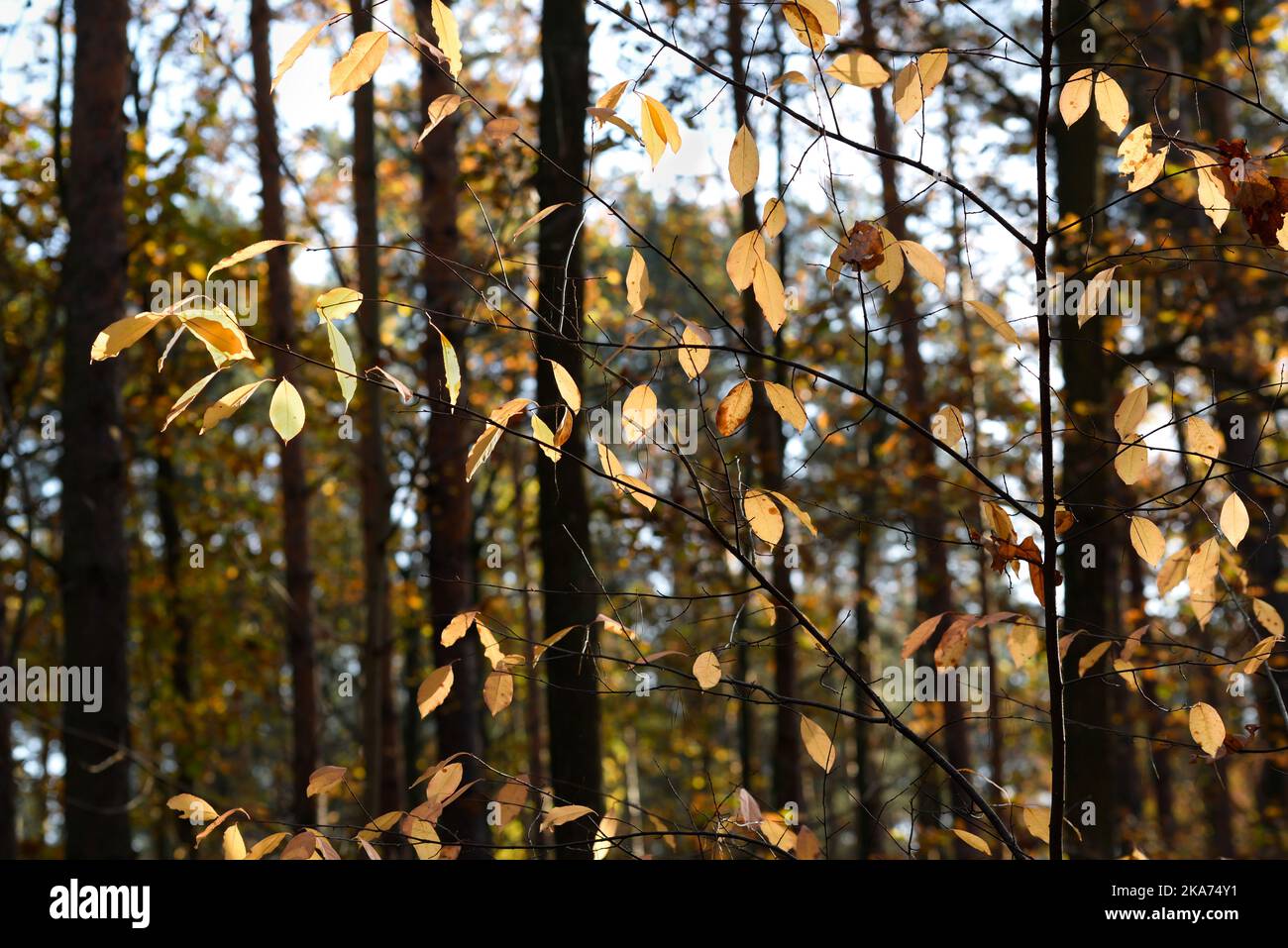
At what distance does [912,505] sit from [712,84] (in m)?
3.78

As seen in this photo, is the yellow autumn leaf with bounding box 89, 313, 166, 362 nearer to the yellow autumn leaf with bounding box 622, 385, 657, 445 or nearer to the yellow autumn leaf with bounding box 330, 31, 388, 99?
the yellow autumn leaf with bounding box 330, 31, 388, 99

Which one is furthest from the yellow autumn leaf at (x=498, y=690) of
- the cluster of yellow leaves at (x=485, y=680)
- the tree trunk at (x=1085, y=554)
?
the tree trunk at (x=1085, y=554)

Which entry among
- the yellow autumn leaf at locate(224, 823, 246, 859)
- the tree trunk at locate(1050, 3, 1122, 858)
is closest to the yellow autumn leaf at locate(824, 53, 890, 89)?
the yellow autumn leaf at locate(224, 823, 246, 859)

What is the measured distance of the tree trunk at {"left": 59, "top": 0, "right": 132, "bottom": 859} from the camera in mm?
5082

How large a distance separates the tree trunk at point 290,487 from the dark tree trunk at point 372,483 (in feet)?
2.31

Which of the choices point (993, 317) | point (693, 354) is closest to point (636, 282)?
point (693, 354)

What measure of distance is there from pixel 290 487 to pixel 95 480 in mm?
2370

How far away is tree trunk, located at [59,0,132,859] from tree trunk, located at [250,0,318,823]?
53.5 inches

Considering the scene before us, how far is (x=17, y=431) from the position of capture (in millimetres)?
5414

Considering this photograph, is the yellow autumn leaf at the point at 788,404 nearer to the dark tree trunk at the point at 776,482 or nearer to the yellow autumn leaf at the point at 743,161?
the yellow autumn leaf at the point at 743,161

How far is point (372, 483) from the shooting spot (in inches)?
240

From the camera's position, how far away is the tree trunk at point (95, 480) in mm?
5082

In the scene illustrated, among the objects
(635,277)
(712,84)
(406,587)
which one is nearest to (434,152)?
(712,84)

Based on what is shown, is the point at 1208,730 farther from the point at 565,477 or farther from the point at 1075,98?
the point at 565,477
